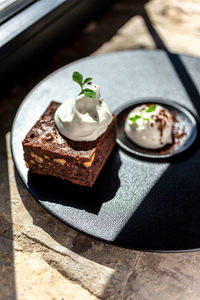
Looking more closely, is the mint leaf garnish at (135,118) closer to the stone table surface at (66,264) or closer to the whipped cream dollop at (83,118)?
the whipped cream dollop at (83,118)

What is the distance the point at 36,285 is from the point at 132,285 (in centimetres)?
39

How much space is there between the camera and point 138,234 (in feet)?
4.94

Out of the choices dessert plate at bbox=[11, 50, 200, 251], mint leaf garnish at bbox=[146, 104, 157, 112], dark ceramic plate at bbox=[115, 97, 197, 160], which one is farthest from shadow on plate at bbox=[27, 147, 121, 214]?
mint leaf garnish at bbox=[146, 104, 157, 112]

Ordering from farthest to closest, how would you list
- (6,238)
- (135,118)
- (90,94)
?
(135,118) < (6,238) < (90,94)

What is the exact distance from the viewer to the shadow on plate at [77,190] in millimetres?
1638

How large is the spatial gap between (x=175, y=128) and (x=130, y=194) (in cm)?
51

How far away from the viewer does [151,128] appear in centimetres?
187

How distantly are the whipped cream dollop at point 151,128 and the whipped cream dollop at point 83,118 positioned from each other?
0.65 feet

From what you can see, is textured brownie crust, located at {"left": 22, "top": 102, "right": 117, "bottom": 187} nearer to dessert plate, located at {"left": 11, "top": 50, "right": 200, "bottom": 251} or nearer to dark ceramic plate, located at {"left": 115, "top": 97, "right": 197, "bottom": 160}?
dessert plate, located at {"left": 11, "top": 50, "right": 200, "bottom": 251}

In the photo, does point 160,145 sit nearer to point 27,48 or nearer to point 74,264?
point 74,264

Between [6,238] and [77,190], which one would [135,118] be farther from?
[6,238]

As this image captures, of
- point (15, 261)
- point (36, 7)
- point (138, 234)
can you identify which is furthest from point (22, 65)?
point (138, 234)

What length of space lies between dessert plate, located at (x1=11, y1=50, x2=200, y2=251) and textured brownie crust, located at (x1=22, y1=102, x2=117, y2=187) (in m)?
0.04

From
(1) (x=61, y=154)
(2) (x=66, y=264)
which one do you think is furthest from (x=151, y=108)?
(2) (x=66, y=264)
